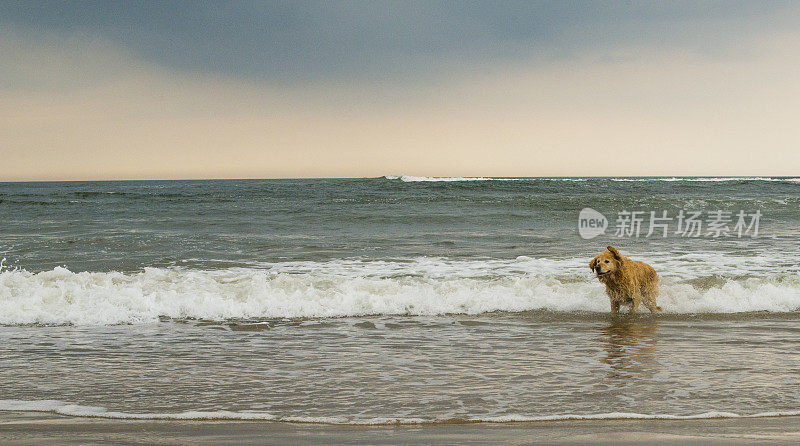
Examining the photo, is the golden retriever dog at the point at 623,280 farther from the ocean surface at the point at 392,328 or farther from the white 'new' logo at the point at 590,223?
the white 'new' logo at the point at 590,223

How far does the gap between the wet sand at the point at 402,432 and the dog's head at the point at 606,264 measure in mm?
3990

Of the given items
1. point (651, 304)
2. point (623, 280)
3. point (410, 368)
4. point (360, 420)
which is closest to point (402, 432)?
point (360, 420)

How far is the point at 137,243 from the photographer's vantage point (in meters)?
16.6

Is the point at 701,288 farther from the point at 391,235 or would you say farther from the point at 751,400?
the point at 391,235

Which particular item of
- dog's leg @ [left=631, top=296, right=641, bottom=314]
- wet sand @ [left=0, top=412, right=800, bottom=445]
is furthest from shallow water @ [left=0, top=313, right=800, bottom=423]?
dog's leg @ [left=631, top=296, right=641, bottom=314]

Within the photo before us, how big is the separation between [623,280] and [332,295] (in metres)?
4.07

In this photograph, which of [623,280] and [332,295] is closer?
[623,280]

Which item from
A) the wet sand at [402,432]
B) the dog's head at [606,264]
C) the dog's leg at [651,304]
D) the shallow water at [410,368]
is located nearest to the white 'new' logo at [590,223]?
the dog's leg at [651,304]

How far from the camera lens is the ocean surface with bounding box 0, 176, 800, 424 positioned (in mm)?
4742

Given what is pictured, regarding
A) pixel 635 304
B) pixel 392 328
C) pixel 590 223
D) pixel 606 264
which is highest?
pixel 606 264

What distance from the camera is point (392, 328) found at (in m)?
7.76

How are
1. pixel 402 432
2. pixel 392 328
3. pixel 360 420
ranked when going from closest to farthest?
pixel 402 432
pixel 360 420
pixel 392 328

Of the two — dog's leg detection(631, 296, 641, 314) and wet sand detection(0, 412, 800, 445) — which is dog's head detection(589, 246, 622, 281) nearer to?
dog's leg detection(631, 296, 641, 314)

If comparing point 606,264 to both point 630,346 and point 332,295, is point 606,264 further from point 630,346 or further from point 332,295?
point 332,295
